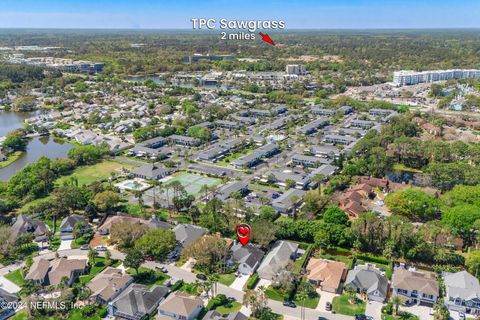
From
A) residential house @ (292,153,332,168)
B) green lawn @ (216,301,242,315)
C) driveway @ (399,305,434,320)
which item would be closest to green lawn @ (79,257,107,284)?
green lawn @ (216,301,242,315)

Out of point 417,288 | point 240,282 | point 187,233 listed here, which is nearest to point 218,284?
point 240,282

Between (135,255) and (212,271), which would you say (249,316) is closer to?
(212,271)

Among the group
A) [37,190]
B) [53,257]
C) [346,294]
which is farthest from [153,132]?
[346,294]

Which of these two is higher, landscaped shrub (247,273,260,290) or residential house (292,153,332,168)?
residential house (292,153,332,168)

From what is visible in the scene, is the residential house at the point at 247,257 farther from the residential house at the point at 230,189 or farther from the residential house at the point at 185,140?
the residential house at the point at 185,140

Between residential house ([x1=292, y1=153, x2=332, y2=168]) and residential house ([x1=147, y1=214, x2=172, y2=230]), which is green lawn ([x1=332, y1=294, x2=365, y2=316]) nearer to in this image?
residential house ([x1=147, y1=214, x2=172, y2=230])

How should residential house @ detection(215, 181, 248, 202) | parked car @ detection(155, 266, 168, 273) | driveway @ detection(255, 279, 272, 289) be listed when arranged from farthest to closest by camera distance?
residential house @ detection(215, 181, 248, 202) < parked car @ detection(155, 266, 168, 273) < driveway @ detection(255, 279, 272, 289)
